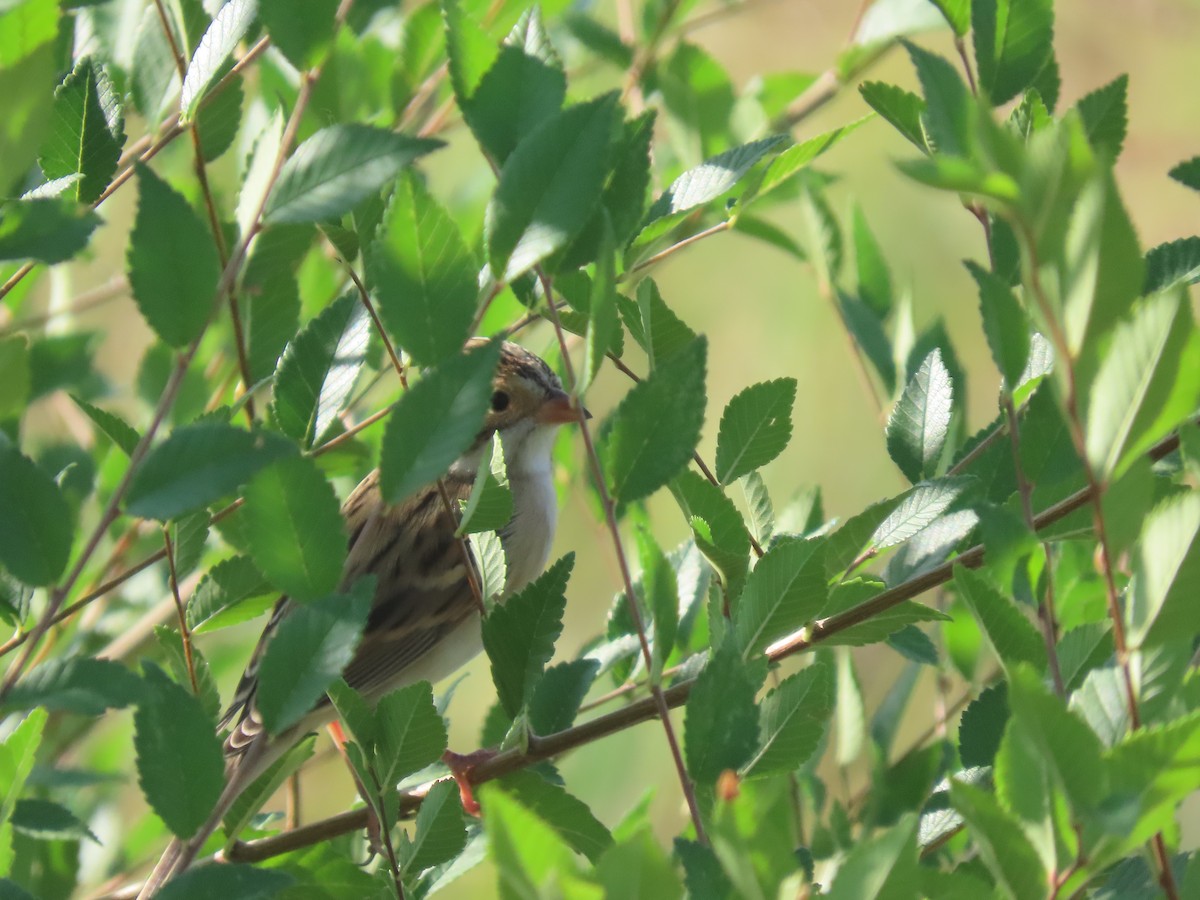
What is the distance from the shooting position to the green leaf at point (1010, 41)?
1.43 metres

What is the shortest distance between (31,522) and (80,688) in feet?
0.55

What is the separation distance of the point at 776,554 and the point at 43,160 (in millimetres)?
855

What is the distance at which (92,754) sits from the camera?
277 centimetres

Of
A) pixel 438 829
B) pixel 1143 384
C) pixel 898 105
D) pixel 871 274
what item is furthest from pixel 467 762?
pixel 1143 384

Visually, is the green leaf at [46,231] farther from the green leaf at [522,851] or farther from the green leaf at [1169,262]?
the green leaf at [1169,262]

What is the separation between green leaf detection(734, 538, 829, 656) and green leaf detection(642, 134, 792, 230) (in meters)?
0.36

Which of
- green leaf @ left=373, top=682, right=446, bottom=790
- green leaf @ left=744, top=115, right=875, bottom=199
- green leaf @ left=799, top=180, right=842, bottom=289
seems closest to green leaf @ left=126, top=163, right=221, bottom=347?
green leaf @ left=373, top=682, right=446, bottom=790

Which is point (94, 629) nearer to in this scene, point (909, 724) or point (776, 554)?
point (776, 554)

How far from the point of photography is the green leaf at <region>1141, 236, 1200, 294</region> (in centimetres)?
140

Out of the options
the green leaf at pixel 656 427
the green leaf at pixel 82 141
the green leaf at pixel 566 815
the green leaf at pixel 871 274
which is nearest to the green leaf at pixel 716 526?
the green leaf at pixel 656 427

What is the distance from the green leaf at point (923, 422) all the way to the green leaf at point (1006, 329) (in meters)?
0.42

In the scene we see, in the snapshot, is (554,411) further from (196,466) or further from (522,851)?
(522,851)

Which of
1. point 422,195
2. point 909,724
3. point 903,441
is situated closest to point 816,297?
point 909,724

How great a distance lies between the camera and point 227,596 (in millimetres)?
1563
